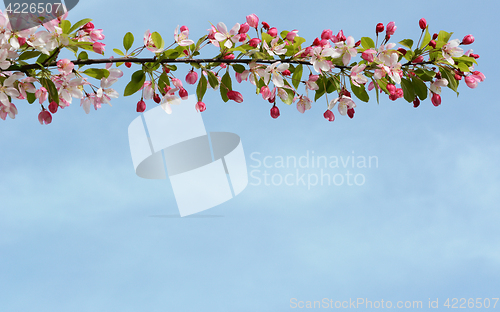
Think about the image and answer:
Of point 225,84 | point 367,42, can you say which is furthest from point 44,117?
point 367,42

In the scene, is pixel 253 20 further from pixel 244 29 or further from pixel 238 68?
pixel 238 68

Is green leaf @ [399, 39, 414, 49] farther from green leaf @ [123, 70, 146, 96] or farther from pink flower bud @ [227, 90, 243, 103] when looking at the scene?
green leaf @ [123, 70, 146, 96]

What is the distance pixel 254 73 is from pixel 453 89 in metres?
1.82

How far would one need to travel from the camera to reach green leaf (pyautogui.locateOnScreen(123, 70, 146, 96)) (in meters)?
3.23

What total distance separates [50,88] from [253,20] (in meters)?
1.68

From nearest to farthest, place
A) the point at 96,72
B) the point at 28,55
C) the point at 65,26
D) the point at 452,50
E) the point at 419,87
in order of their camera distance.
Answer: the point at 65,26, the point at 28,55, the point at 96,72, the point at 452,50, the point at 419,87

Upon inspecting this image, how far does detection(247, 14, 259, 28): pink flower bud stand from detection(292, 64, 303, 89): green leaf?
49 centimetres

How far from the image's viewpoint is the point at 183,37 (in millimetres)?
3201

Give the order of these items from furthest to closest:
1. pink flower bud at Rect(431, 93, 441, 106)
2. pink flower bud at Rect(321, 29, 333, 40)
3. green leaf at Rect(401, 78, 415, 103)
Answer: pink flower bud at Rect(431, 93, 441, 106), green leaf at Rect(401, 78, 415, 103), pink flower bud at Rect(321, 29, 333, 40)

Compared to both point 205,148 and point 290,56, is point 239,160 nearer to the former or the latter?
point 205,148

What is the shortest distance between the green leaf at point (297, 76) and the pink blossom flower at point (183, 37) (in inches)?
34.7

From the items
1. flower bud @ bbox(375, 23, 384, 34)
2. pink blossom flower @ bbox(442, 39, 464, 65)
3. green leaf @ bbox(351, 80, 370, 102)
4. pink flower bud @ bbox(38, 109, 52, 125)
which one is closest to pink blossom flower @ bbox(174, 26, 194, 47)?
pink flower bud @ bbox(38, 109, 52, 125)

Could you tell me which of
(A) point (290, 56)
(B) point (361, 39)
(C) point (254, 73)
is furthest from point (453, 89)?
(C) point (254, 73)

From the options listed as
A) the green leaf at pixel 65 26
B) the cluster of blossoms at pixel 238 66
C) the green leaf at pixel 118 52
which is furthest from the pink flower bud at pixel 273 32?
the green leaf at pixel 65 26
